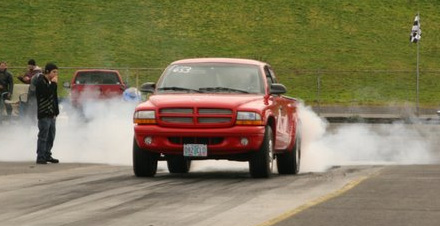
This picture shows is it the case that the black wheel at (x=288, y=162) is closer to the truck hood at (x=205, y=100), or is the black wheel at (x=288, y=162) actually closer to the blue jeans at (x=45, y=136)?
the truck hood at (x=205, y=100)

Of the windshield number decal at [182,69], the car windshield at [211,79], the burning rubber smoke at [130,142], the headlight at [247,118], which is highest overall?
the windshield number decal at [182,69]

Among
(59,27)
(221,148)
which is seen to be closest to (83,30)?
(59,27)

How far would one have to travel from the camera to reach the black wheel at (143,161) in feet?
57.2

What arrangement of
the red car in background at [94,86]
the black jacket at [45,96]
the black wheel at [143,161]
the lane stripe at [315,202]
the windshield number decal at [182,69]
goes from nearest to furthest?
the lane stripe at [315,202]
the black wheel at [143,161]
the windshield number decal at [182,69]
the black jacket at [45,96]
the red car in background at [94,86]

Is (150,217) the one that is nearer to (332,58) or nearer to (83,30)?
(332,58)

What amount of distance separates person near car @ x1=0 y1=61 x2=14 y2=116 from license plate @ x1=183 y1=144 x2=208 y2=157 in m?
16.3

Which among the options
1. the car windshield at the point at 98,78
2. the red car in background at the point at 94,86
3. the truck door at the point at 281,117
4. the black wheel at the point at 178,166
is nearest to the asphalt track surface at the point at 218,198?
the black wheel at the point at 178,166

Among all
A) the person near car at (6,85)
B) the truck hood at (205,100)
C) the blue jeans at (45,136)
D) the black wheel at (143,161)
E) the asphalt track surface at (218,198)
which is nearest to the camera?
the asphalt track surface at (218,198)

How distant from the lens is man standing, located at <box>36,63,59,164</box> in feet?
71.1

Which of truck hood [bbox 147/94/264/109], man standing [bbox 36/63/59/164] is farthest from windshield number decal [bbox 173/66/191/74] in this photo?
man standing [bbox 36/63/59/164]

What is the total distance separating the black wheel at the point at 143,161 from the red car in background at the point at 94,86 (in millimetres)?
19950

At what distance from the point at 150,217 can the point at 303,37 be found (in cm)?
6017

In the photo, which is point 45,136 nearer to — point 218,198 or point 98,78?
point 218,198

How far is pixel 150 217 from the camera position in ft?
38.8
